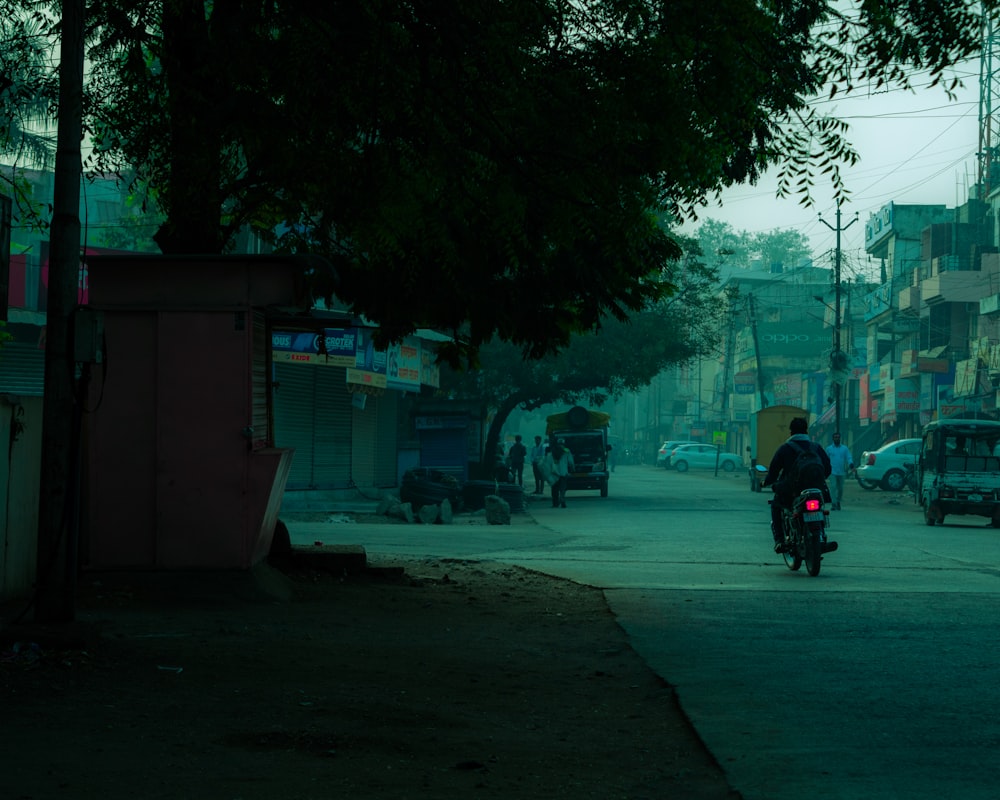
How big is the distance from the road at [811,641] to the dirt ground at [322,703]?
0.34 metres

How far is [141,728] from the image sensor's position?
6023 millimetres

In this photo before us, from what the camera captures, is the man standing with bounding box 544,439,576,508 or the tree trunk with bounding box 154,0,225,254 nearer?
the tree trunk with bounding box 154,0,225,254

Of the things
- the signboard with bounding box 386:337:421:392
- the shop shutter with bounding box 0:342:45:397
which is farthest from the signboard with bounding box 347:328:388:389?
the shop shutter with bounding box 0:342:45:397

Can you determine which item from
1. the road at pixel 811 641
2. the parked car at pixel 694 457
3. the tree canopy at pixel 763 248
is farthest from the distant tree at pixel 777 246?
the road at pixel 811 641

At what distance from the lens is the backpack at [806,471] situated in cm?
1532

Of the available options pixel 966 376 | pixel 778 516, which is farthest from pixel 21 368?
pixel 966 376

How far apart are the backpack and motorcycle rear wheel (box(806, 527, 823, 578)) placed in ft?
1.81

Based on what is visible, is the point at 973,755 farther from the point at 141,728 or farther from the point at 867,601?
the point at 867,601

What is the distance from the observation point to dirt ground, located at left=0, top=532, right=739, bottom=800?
17.2 feet

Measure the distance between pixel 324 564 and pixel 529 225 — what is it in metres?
4.56

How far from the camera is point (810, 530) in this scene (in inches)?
595

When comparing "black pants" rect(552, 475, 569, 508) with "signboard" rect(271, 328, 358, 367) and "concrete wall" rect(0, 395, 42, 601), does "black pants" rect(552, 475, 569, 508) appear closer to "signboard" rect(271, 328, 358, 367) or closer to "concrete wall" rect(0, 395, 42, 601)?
"signboard" rect(271, 328, 358, 367)

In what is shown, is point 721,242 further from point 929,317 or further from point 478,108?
point 478,108

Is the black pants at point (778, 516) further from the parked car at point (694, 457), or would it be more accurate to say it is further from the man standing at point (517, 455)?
the parked car at point (694, 457)
